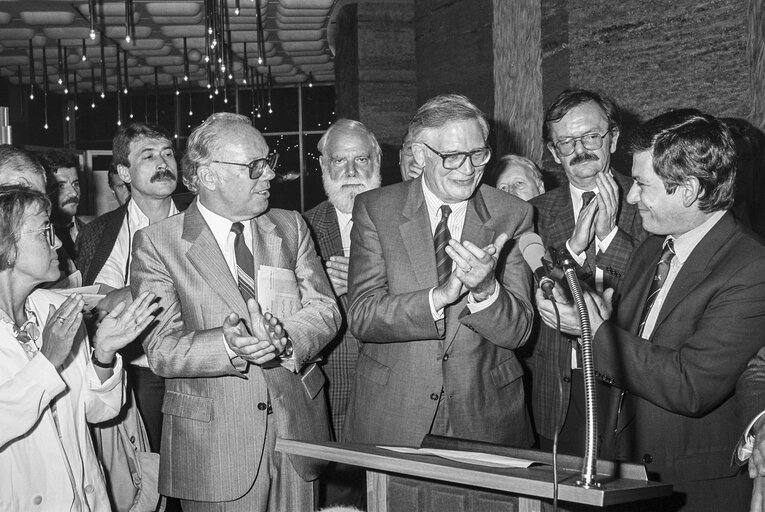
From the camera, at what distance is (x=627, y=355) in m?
2.31

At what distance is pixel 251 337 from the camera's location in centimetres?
258

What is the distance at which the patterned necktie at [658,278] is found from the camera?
8.20ft

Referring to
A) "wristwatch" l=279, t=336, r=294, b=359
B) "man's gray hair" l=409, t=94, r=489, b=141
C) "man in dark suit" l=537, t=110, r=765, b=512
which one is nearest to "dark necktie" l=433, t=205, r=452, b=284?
"man's gray hair" l=409, t=94, r=489, b=141

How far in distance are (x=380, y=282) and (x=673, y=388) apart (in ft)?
3.22

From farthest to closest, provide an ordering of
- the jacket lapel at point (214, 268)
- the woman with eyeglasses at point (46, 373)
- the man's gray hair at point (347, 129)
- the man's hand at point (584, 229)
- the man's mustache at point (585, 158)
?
1. the man's gray hair at point (347, 129)
2. the man's mustache at point (585, 158)
3. the man's hand at point (584, 229)
4. the jacket lapel at point (214, 268)
5. the woman with eyeglasses at point (46, 373)

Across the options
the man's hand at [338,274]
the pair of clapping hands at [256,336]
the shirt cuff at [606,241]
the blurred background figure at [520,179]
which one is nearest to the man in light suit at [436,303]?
the pair of clapping hands at [256,336]

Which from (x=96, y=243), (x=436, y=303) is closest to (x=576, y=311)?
(x=436, y=303)

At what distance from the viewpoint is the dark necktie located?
2748 millimetres

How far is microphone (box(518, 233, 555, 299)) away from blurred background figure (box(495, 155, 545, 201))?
1577mm

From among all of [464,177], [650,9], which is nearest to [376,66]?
[650,9]

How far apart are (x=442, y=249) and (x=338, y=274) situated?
768mm

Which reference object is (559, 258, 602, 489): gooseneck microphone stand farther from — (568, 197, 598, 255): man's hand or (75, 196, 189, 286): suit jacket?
(75, 196, 189, 286): suit jacket

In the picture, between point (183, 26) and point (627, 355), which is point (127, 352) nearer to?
point (627, 355)

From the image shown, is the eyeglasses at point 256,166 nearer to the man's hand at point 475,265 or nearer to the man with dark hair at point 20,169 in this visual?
the man's hand at point 475,265
